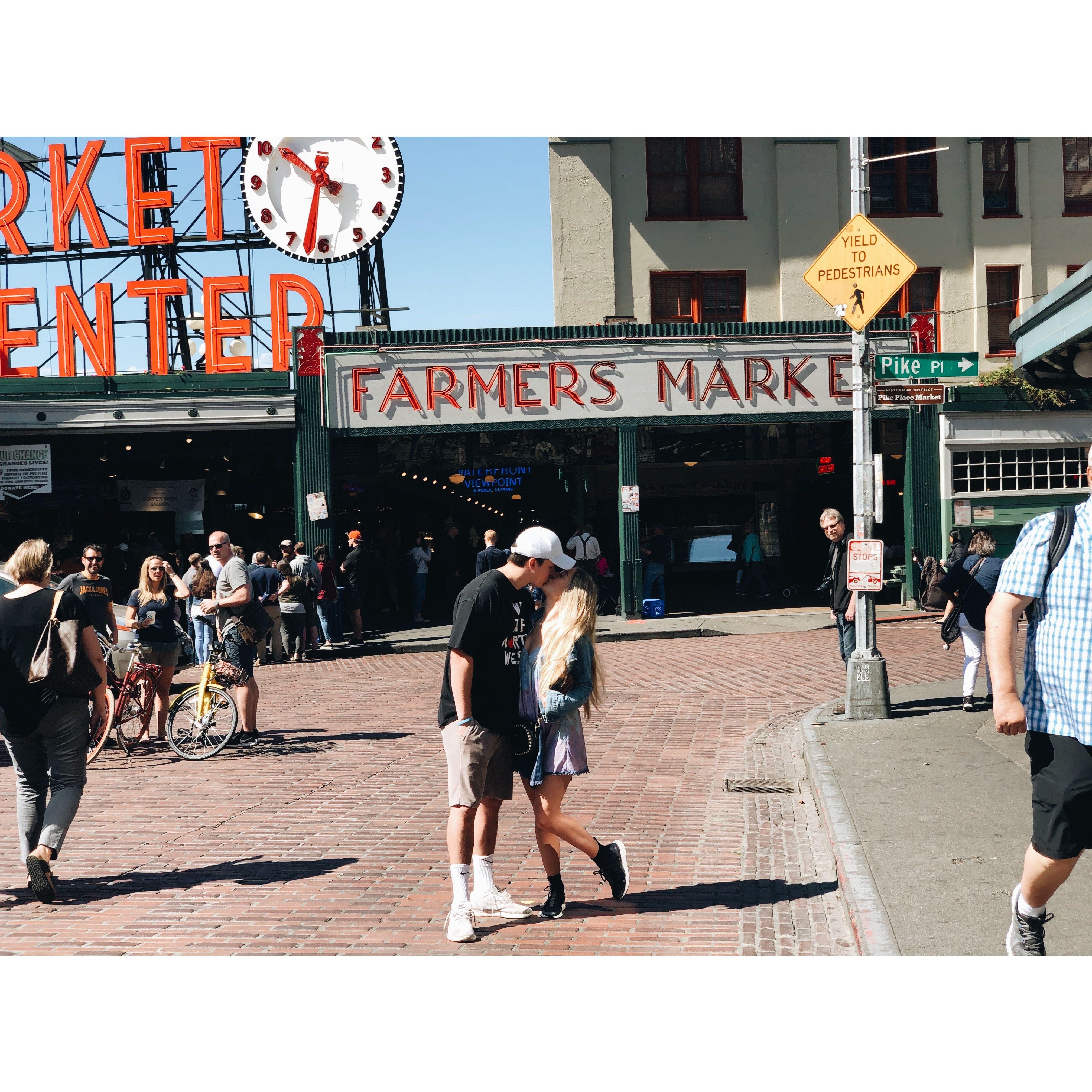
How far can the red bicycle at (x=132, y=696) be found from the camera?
10.5 metres

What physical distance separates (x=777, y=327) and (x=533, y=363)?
4859 millimetres

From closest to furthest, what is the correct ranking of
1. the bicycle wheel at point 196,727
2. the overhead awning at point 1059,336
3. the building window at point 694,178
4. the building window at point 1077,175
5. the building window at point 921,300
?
the overhead awning at point 1059,336 < the bicycle wheel at point 196,727 < the building window at point 694,178 < the building window at point 921,300 < the building window at point 1077,175

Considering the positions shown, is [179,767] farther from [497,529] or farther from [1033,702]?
[497,529]

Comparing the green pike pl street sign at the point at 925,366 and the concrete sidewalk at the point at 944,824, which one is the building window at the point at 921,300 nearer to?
the green pike pl street sign at the point at 925,366

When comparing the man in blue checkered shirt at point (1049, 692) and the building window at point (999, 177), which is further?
the building window at point (999, 177)

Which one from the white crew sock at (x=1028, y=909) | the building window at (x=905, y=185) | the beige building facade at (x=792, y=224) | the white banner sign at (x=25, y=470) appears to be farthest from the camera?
the building window at (x=905, y=185)

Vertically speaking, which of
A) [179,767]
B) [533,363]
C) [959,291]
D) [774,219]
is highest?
[774,219]

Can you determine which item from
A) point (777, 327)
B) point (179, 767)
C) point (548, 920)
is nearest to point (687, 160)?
point (777, 327)

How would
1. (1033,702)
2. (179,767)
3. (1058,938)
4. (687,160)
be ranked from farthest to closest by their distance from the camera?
(687,160), (179,767), (1058,938), (1033,702)

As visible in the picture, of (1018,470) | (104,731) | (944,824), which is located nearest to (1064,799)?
(944,824)

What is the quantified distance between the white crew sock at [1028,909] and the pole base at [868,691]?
6010mm

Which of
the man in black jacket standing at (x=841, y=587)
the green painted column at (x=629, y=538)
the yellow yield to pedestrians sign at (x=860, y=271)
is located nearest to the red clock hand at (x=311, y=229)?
the green painted column at (x=629, y=538)

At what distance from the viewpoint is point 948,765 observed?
8273 mm

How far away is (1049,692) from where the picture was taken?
13.9ft
